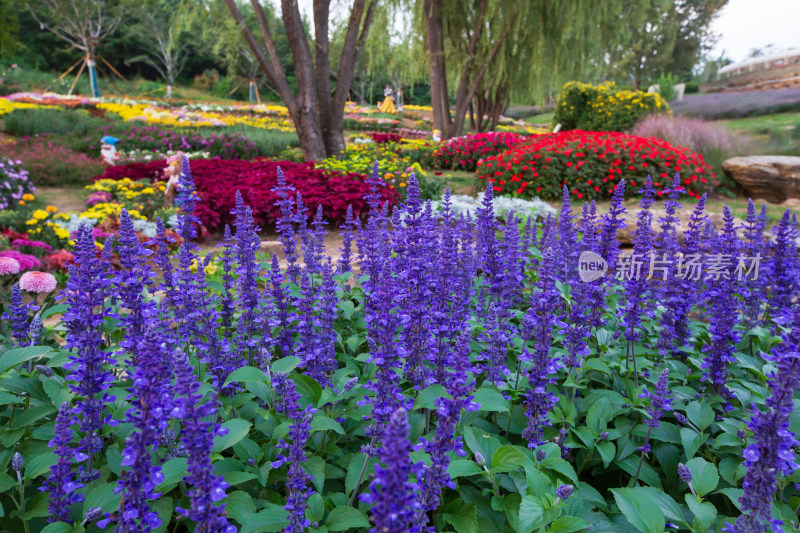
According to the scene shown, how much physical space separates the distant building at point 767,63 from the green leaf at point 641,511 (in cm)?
4933

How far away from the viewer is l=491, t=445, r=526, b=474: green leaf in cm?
170

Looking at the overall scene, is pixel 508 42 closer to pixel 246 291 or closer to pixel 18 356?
pixel 246 291

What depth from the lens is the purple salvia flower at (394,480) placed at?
101 centimetres

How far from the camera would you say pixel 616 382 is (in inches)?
107

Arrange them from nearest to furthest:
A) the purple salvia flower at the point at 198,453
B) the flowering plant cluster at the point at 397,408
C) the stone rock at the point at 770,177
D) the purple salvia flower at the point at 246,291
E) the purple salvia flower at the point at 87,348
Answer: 1. the purple salvia flower at the point at 198,453
2. the flowering plant cluster at the point at 397,408
3. the purple salvia flower at the point at 87,348
4. the purple salvia flower at the point at 246,291
5. the stone rock at the point at 770,177

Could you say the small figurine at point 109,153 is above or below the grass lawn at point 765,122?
below

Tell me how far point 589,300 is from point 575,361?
0.39m

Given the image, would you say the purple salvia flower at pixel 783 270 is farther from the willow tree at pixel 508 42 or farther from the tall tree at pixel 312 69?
the willow tree at pixel 508 42

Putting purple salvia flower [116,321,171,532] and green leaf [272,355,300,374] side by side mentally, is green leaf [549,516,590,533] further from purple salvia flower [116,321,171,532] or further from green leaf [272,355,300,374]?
purple salvia flower [116,321,171,532]

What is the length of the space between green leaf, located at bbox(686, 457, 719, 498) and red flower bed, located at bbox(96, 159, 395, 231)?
18.1 feet

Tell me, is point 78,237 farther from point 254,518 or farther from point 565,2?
point 565,2

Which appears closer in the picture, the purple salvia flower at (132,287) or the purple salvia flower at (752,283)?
the purple salvia flower at (132,287)

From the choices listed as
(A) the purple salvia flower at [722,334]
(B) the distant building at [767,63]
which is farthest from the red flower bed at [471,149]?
(B) the distant building at [767,63]

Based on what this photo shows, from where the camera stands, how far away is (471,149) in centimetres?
1427
